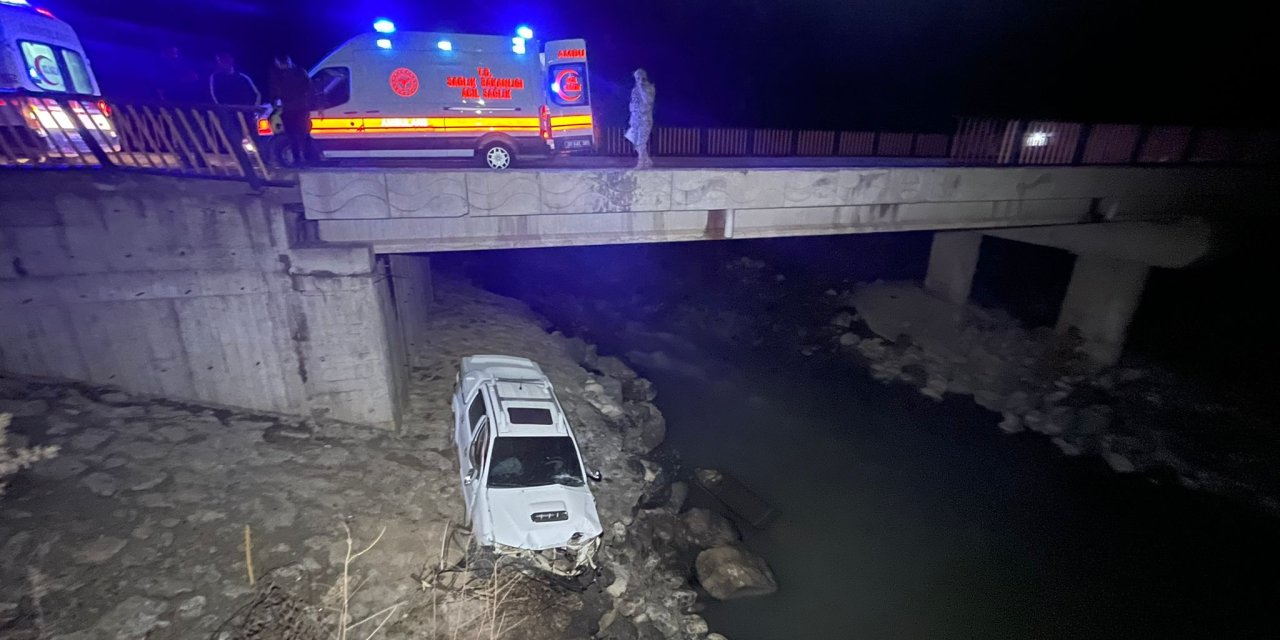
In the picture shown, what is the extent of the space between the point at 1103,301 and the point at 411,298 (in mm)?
18045

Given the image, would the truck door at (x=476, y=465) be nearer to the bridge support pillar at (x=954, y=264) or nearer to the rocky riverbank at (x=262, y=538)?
the rocky riverbank at (x=262, y=538)

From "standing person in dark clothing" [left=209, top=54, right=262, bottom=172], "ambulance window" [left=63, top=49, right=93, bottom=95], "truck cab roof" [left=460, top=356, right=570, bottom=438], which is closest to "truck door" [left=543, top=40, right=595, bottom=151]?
"truck cab roof" [left=460, top=356, right=570, bottom=438]

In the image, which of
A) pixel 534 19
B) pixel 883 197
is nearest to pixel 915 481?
pixel 883 197

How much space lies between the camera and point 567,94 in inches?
387

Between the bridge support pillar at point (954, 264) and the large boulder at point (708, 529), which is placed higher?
the bridge support pillar at point (954, 264)

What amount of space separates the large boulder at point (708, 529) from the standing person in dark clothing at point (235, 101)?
8.65 metres

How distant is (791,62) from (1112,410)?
28258mm

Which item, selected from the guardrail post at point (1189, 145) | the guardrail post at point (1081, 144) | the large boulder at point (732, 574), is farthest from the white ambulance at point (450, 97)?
the guardrail post at point (1189, 145)

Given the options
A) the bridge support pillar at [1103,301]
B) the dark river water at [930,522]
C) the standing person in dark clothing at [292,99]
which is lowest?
the dark river water at [930,522]

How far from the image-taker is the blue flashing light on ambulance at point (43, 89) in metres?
6.52

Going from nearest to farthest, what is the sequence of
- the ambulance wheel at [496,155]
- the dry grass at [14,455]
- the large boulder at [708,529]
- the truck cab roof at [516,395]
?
the dry grass at [14,455] < the truck cab roof at [516,395] < the large boulder at [708,529] < the ambulance wheel at [496,155]

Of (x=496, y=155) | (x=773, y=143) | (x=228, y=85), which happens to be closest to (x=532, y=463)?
(x=496, y=155)

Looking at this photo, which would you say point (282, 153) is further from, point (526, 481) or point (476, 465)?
point (526, 481)

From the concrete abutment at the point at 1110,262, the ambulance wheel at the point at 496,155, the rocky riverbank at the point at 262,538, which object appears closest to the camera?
the rocky riverbank at the point at 262,538
